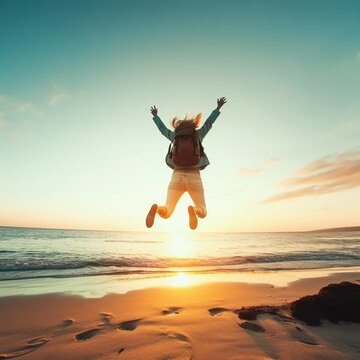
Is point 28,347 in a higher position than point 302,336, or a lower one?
lower

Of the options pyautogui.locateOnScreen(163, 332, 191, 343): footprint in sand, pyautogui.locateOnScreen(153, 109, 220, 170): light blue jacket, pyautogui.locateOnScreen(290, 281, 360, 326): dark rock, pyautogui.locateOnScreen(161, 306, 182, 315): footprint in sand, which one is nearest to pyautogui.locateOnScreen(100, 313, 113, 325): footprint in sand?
pyautogui.locateOnScreen(161, 306, 182, 315): footprint in sand

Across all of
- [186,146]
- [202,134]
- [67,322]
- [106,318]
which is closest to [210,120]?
[202,134]

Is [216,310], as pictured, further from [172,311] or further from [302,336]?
[302,336]

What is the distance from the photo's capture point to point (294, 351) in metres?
4.18

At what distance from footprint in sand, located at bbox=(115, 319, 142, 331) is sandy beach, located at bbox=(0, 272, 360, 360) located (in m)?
0.02

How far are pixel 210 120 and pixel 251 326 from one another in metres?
3.99

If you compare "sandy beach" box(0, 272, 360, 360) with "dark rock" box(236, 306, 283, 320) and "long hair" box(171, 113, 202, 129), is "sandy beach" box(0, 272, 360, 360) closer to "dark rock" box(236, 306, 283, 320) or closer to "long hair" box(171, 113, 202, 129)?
"dark rock" box(236, 306, 283, 320)

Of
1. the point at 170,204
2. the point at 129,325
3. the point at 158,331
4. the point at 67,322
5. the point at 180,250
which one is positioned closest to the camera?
the point at 158,331

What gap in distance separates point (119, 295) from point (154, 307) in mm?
1818

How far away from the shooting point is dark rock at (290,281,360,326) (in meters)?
5.54

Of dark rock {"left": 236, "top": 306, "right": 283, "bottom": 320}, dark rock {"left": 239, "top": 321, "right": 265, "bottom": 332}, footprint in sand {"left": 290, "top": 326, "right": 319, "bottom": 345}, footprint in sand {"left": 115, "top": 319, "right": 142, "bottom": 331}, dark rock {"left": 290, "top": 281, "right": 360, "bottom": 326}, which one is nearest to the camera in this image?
footprint in sand {"left": 290, "top": 326, "right": 319, "bottom": 345}

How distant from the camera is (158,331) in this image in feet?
16.5

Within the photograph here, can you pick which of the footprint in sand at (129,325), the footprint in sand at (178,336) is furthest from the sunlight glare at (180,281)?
the footprint in sand at (178,336)

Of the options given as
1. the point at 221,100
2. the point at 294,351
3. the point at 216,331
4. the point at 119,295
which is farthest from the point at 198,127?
the point at 119,295
